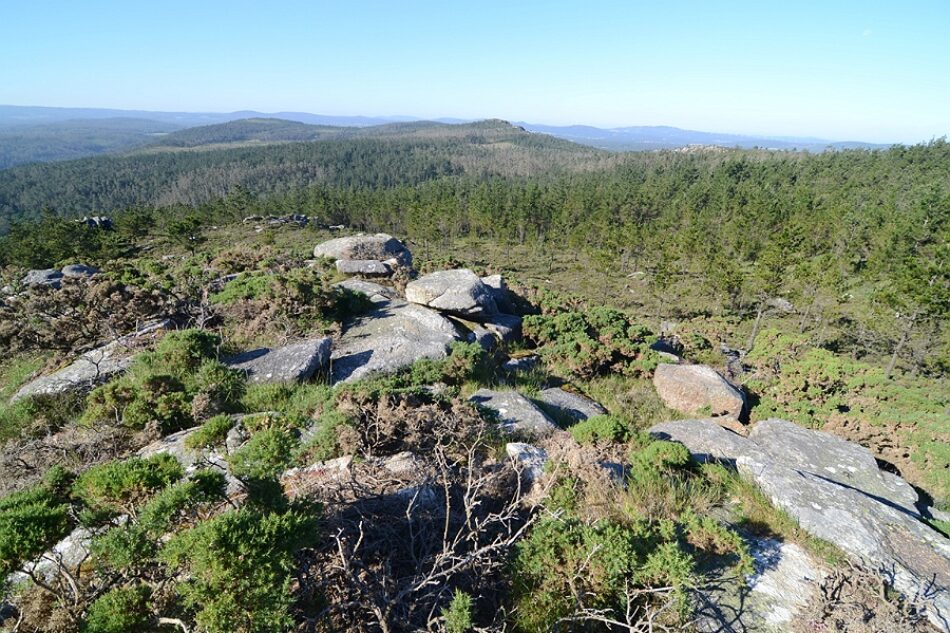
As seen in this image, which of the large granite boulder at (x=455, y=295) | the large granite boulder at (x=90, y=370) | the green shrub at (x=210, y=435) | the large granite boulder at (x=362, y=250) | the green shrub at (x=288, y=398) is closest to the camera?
the green shrub at (x=210, y=435)

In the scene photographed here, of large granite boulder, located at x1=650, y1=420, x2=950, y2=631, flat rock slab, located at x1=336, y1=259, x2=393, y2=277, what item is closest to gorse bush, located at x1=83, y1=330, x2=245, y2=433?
large granite boulder, located at x1=650, y1=420, x2=950, y2=631

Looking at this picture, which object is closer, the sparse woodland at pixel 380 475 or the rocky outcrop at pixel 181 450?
the sparse woodland at pixel 380 475

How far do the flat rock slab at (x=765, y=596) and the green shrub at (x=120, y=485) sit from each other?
4.61m

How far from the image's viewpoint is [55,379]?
848 centimetres

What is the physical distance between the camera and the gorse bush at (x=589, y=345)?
13.3m

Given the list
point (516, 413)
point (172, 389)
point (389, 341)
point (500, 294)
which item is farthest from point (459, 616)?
point (500, 294)

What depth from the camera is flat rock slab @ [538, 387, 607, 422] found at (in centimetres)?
891

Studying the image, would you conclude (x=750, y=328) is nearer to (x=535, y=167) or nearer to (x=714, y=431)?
(x=714, y=431)

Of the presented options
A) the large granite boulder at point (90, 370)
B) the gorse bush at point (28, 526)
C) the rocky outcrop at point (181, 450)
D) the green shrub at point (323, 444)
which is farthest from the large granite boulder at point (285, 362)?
the gorse bush at point (28, 526)

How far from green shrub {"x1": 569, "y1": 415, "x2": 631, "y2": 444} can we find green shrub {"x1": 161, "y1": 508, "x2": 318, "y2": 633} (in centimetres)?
475

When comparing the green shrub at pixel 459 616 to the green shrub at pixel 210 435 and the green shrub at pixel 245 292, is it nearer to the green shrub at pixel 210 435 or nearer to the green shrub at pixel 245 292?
the green shrub at pixel 210 435

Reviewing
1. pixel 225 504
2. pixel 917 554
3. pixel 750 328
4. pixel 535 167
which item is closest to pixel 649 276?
pixel 750 328

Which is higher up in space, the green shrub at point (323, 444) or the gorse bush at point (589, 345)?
the green shrub at point (323, 444)

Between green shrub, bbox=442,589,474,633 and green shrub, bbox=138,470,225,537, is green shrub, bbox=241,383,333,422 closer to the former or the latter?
green shrub, bbox=138,470,225,537
